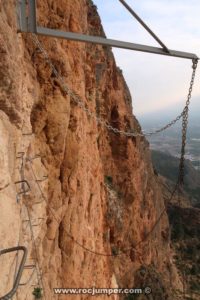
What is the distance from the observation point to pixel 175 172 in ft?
387

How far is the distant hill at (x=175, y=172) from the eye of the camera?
10283 centimetres

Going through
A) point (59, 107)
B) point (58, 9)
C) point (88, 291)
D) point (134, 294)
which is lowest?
point (134, 294)

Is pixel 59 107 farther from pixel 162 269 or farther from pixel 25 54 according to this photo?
pixel 162 269

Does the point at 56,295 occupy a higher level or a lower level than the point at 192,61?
lower

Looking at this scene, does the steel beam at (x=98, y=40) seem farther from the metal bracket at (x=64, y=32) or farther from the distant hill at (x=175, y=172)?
the distant hill at (x=175, y=172)

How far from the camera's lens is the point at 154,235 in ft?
115

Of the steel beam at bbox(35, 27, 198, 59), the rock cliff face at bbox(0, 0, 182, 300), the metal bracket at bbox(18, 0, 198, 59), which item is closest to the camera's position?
the metal bracket at bbox(18, 0, 198, 59)

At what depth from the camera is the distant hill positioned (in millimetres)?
102831

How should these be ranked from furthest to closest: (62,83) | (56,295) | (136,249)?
1. (136,249)
2. (62,83)
3. (56,295)

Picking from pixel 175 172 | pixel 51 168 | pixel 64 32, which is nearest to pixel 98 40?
pixel 64 32

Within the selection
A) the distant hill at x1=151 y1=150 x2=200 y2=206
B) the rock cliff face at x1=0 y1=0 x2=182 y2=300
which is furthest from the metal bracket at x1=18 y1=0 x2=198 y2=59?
the distant hill at x1=151 y1=150 x2=200 y2=206

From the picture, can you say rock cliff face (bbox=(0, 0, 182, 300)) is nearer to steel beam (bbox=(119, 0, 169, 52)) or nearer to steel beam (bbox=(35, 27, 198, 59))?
steel beam (bbox=(35, 27, 198, 59))

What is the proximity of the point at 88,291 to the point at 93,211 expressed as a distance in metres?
3.43

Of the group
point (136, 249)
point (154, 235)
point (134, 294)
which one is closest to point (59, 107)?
point (134, 294)
